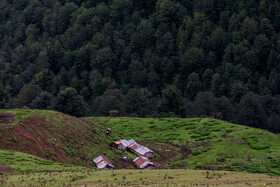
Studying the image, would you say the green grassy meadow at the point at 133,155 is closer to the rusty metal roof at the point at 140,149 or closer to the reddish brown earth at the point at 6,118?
the reddish brown earth at the point at 6,118

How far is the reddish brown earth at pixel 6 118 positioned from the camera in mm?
69475

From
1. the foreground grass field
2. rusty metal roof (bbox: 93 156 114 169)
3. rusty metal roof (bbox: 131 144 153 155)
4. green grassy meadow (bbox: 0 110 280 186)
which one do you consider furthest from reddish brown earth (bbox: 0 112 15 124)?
rusty metal roof (bbox: 131 144 153 155)

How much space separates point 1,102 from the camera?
17888cm

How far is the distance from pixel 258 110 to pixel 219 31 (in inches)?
3114

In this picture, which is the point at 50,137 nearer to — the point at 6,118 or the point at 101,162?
the point at 6,118

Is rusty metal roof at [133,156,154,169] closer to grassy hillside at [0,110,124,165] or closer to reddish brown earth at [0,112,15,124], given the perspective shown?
grassy hillside at [0,110,124,165]

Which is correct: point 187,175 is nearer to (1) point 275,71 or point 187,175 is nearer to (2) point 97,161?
(2) point 97,161

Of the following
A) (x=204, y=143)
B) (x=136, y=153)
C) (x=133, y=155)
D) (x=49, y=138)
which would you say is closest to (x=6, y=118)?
(x=49, y=138)

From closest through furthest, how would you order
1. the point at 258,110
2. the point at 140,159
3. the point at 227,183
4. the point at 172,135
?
the point at 227,183 < the point at 140,159 < the point at 172,135 < the point at 258,110

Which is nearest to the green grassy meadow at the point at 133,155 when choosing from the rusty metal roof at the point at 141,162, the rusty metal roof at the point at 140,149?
the rusty metal roof at the point at 141,162

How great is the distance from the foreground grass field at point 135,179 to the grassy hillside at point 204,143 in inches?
835

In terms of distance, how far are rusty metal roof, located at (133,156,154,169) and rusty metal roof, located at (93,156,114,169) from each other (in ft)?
19.7

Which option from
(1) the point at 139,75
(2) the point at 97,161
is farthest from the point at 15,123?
(1) the point at 139,75

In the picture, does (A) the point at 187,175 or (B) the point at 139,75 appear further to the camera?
(B) the point at 139,75
